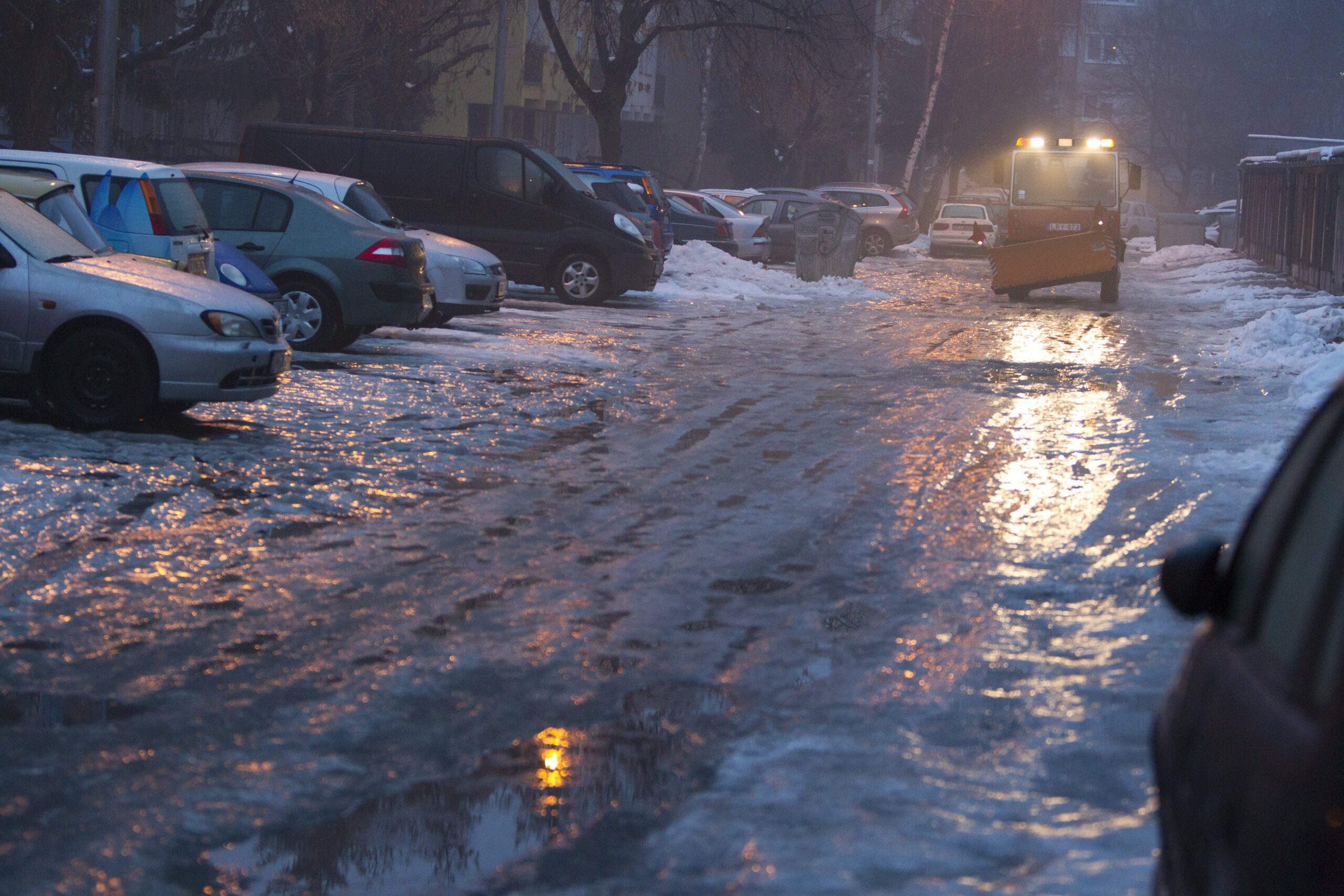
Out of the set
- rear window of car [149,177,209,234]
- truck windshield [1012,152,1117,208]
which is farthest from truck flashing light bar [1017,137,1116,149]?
rear window of car [149,177,209,234]

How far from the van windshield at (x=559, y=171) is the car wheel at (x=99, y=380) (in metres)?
11.3

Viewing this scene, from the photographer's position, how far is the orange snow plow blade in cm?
2516

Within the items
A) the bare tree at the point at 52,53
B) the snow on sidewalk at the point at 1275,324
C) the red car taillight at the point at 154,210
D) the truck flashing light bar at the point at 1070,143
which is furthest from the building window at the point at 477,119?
the red car taillight at the point at 154,210

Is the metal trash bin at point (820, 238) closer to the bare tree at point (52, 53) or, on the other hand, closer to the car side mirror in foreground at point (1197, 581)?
the bare tree at point (52, 53)

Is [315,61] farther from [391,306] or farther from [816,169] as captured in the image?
[816,169]

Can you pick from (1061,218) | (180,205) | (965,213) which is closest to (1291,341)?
(1061,218)

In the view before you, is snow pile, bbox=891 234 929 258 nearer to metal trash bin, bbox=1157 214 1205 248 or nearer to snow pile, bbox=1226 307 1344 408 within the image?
metal trash bin, bbox=1157 214 1205 248

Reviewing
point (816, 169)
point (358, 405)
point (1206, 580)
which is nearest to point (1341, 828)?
point (1206, 580)

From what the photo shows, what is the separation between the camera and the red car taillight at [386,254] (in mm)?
14648

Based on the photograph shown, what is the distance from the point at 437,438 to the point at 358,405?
1506 millimetres

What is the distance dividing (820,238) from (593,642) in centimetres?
2373

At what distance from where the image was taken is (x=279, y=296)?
1417cm

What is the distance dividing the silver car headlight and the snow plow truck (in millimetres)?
17256

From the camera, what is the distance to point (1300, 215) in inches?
1207
